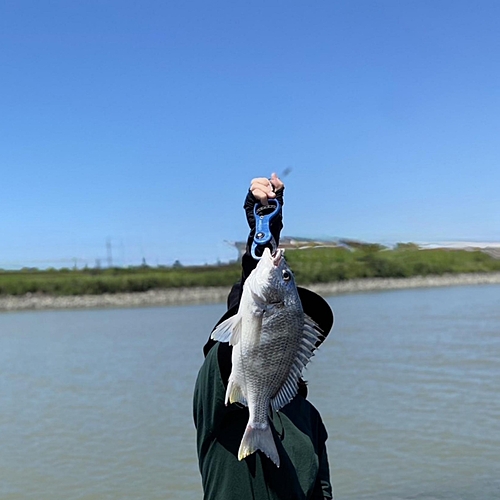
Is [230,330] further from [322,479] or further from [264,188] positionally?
[322,479]

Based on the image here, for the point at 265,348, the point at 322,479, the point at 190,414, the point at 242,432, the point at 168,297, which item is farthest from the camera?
the point at 168,297

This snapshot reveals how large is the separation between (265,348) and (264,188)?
2.10ft

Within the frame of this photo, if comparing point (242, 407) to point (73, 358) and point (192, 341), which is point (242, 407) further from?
point (192, 341)

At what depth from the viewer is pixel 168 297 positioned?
51.9m

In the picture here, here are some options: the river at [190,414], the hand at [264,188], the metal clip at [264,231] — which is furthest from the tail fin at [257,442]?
the river at [190,414]

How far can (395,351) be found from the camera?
20.0 meters

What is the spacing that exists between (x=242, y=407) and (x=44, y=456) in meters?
9.08

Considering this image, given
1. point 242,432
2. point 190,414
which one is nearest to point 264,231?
point 242,432

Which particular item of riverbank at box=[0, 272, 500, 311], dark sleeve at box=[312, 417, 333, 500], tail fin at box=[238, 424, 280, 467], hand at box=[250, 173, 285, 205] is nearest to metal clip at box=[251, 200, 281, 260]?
hand at box=[250, 173, 285, 205]

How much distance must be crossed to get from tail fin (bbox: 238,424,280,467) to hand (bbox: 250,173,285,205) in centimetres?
82

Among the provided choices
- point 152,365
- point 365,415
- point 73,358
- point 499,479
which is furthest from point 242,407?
point 73,358

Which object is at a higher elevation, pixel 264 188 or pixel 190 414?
pixel 264 188

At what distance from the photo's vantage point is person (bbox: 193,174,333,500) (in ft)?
8.60

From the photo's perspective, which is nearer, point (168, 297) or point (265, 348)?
point (265, 348)
